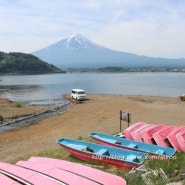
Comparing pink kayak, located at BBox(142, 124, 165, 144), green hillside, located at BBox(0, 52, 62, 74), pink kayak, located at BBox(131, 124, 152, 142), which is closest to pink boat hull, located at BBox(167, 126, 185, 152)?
pink kayak, located at BBox(142, 124, 165, 144)

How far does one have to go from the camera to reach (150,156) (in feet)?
40.2

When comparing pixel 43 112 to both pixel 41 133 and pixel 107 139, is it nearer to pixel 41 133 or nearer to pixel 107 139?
pixel 41 133

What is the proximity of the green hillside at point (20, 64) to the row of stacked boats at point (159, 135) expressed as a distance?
5730 inches

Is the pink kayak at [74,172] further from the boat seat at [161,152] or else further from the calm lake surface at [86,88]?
the calm lake surface at [86,88]

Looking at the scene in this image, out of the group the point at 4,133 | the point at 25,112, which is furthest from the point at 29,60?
the point at 4,133

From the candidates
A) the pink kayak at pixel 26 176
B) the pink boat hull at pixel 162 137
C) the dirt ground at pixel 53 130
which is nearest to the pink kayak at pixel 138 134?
the pink boat hull at pixel 162 137

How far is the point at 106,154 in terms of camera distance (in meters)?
13.4

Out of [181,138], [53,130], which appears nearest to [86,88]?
[53,130]

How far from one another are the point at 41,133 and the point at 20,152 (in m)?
6.36

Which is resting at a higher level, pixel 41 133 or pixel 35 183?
pixel 35 183

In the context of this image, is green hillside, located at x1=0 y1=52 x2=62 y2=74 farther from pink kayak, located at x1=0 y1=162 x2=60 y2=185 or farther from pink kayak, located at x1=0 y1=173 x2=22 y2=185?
pink kayak, located at x1=0 y1=173 x2=22 y2=185

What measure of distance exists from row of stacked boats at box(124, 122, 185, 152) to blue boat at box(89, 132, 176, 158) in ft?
2.08

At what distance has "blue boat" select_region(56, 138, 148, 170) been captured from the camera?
39.8 feet

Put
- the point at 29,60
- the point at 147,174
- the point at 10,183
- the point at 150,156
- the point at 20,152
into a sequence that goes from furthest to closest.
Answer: the point at 29,60 → the point at 20,152 → the point at 150,156 → the point at 147,174 → the point at 10,183
